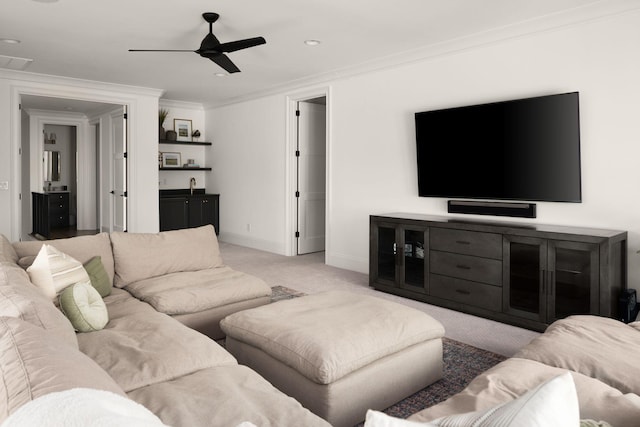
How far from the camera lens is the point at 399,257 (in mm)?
4520

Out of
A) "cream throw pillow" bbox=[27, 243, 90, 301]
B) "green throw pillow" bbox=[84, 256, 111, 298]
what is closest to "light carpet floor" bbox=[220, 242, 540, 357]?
"green throw pillow" bbox=[84, 256, 111, 298]

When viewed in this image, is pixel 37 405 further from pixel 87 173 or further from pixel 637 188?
pixel 87 173

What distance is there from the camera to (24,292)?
1.77 metres

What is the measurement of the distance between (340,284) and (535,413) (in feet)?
14.2

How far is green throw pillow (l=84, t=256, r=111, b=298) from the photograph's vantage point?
2.84 metres

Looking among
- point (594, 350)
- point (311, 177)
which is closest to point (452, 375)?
point (594, 350)

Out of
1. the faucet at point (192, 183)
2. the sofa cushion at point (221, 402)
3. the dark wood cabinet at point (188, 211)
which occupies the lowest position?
the sofa cushion at point (221, 402)

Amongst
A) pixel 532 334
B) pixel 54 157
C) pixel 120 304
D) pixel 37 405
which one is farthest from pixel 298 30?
pixel 54 157

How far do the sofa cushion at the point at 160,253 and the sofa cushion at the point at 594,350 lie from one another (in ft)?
8.19

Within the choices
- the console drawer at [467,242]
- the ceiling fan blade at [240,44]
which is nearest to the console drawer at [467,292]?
the console drawer at [467,242]

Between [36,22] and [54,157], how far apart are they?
6.99m

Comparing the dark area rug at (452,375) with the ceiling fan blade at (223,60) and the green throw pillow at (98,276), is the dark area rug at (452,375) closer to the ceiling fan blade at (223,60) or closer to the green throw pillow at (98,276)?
the green throw pillow at (98,276)

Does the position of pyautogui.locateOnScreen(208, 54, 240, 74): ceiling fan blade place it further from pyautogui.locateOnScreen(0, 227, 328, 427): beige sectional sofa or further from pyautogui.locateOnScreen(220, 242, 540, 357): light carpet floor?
pyautogui.locateOnScreen(220, 242, 540, 357): light carpet floor

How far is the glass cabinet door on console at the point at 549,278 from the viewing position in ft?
10.8
